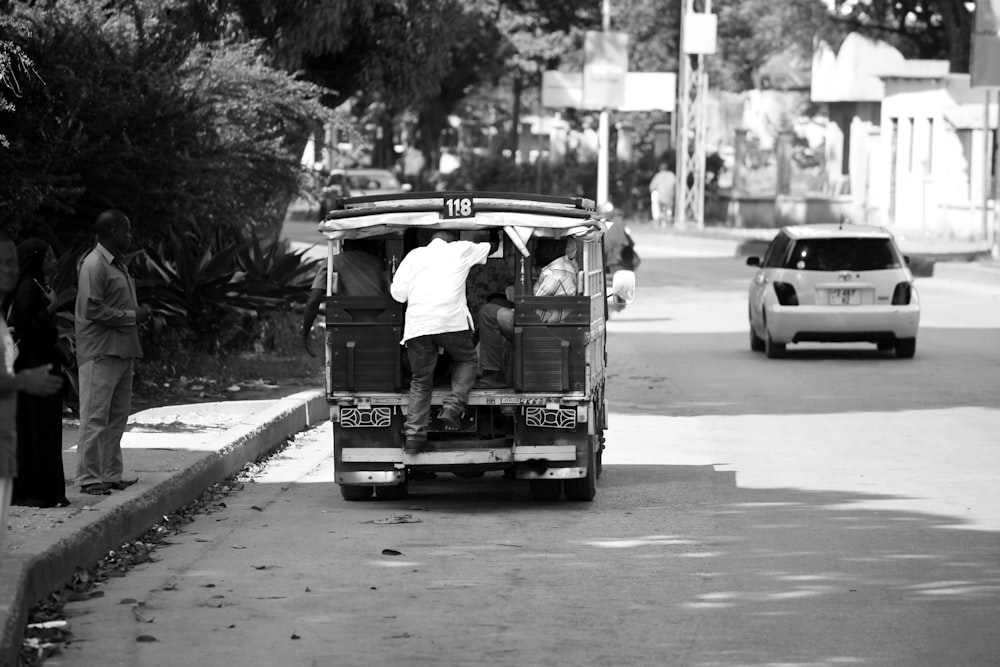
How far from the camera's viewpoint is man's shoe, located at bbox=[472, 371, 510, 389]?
1085cm

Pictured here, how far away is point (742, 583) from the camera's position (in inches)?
332

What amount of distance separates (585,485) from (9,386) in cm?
500

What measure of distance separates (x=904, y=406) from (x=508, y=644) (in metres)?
9.54

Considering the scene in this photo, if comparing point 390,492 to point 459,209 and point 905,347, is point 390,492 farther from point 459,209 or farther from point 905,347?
point 905,347

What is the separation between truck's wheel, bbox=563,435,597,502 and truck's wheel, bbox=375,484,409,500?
1.00 metres

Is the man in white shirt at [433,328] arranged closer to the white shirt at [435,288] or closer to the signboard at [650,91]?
the white shirt at [435,288]

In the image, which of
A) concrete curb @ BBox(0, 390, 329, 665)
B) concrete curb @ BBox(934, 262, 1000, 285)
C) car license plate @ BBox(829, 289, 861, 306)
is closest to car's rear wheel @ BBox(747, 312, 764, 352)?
car license plate @ BBox(829, 289, 861, 306)

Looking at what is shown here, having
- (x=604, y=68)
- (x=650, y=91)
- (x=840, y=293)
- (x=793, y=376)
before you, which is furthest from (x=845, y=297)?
(x=650, y=91)

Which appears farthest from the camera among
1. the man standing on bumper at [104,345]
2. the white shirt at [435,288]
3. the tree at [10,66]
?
the tree at [10,66]

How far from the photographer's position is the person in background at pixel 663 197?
55031 mm

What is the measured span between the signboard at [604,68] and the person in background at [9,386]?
51778mm

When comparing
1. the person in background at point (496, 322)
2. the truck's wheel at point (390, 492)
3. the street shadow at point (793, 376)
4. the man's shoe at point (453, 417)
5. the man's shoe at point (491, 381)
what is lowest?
the street shadow at point (793, 376)

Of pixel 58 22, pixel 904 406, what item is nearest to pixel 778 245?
pixel 904 406

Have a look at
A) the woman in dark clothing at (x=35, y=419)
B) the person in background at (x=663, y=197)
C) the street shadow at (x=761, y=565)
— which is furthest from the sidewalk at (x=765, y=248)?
the woman in dark clothing at (x=35, y=419)
